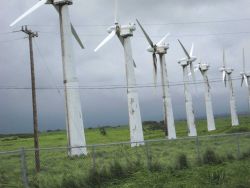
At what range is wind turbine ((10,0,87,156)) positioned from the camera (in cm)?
3956

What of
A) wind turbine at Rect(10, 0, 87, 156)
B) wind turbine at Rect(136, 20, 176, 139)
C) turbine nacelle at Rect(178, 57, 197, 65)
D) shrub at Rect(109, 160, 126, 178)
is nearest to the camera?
shrub at Rect(109, 160, 126, 178)

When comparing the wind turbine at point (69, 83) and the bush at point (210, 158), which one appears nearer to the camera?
the bush at point (210, 158)

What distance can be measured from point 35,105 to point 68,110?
751 centimetres

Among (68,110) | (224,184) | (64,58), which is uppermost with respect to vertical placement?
(64,58)

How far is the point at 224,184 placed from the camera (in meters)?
15.7

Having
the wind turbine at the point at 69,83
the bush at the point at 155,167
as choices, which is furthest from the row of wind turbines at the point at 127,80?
the bush at the point at 155,167

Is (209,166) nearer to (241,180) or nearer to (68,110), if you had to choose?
(241,180)

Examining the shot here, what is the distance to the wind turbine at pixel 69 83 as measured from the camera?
39.6 meters

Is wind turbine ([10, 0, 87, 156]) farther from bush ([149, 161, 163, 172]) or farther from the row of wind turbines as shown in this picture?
bush ([149, 161, 163, 172])

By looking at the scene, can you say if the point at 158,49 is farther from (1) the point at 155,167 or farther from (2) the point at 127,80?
(1) the point at 155,167

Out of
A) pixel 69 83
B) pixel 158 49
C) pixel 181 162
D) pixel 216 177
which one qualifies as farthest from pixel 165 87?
pixel 216 177

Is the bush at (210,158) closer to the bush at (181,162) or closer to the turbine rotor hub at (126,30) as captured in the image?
the bush at (181,162)

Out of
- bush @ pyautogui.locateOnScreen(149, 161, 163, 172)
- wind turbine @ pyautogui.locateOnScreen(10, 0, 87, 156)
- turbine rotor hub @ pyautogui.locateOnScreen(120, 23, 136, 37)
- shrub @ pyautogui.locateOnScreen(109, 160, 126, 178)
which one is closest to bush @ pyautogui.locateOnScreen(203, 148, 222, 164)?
bush @ pyautogui.locateOnScreen(149, 161, 163, 172)

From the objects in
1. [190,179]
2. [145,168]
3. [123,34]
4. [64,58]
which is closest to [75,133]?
[64,58]
